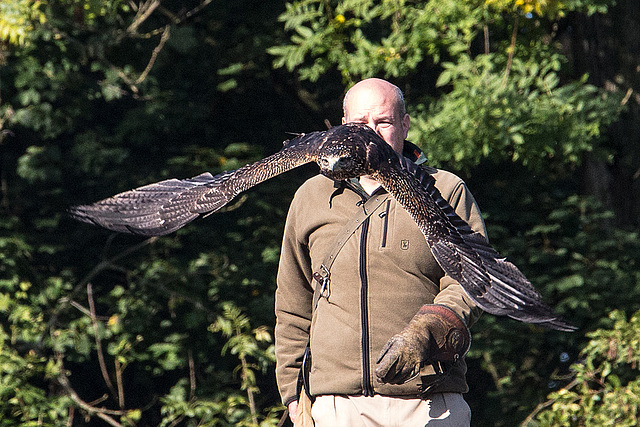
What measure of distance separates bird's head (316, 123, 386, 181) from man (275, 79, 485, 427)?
154mm

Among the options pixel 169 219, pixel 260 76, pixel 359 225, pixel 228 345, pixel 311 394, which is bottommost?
pixel 311 394

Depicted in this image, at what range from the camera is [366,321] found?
2246 millimetres

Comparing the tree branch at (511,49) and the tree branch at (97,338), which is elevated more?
the tree branch at (511,49)

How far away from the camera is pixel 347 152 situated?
210cm

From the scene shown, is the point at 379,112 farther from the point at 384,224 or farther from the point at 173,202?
the point at 173,202

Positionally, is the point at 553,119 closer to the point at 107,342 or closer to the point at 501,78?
the point at 501,78

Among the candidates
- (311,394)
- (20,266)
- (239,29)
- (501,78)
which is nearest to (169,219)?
(311,394)

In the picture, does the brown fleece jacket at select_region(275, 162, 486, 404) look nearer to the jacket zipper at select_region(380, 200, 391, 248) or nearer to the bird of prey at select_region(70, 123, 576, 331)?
the jacket zipper at select_region(380, 200, 391, 248)

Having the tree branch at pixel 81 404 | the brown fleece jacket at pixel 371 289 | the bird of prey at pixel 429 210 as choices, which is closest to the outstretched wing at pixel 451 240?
the bird of prey at pixel 429 210

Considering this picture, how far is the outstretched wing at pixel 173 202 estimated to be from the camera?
235 centimetres

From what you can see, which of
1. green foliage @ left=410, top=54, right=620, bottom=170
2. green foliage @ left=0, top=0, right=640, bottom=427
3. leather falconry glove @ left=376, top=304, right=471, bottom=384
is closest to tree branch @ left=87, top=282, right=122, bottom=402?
green foliage @ left=0, top=0, right=640, bottom=427

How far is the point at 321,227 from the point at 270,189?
3725 millimetres

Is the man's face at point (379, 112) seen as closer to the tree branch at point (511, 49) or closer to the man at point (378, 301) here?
the man at point (378, 301)

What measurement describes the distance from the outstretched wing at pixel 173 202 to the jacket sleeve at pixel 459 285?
410 millimetres
